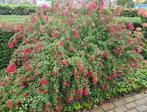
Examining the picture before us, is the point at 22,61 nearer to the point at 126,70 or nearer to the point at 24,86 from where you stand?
the point at 24,86

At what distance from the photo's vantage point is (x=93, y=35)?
12.7 ft

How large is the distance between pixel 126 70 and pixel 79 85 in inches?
45.3

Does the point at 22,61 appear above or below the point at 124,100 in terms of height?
above

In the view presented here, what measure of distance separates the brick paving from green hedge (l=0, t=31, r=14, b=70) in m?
2.10

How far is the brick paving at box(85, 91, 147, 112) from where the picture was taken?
357 centimetres

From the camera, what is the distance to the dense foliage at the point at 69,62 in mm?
3240

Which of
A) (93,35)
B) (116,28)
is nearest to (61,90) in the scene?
(93,35)

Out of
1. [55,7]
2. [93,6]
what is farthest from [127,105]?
[55,7]

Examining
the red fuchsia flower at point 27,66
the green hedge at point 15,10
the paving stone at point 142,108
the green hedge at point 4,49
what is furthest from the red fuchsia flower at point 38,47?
the green hedge at point 15,10

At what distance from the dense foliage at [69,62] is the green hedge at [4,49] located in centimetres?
21

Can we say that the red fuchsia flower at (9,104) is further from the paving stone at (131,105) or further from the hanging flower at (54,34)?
the paving stone at (131,105)

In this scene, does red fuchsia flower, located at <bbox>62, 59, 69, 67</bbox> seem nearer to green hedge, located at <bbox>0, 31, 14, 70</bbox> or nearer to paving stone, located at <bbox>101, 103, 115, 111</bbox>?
paving stone, located at <bbox>101, 103, 115, 111</bbox>

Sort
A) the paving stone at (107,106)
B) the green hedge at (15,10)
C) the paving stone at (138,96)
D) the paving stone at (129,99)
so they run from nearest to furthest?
1. the paving stone at (107,106)
2. the paving stone at (129,99)
3. the paving stone at (138,96)
4. the green hedge at (15,10)

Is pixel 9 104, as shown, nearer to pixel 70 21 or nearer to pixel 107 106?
pixel 107 106
